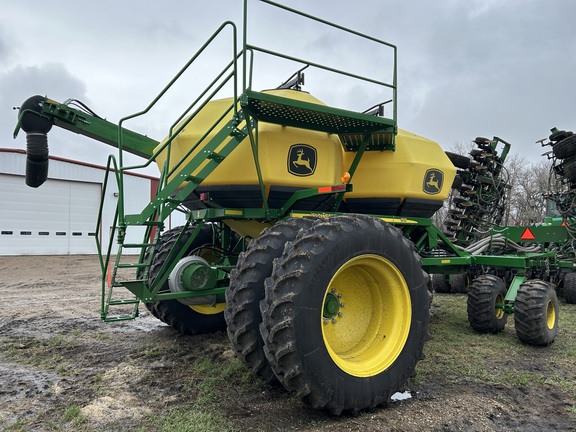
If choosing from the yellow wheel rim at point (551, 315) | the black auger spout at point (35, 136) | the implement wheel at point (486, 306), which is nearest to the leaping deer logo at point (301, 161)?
the black auger spout at point (35, 136)

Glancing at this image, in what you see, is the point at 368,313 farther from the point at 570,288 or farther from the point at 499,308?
the point at 570,288

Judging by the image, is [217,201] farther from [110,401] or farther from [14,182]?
[14,182]

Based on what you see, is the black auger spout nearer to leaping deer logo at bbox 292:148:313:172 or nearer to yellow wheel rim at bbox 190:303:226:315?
yellow wheel rim at bbox 190:303:226:315

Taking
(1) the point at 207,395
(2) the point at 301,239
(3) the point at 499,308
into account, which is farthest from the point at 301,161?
(3) the point at 499,308

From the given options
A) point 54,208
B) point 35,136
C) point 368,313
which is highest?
point 35,136

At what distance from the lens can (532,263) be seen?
22.6ft

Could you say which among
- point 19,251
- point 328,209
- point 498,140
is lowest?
point 19,251

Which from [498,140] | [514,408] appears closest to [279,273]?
[514,408]

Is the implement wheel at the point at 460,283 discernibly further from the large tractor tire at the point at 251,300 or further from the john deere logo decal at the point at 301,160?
the large tractor tire at the point at 251,300

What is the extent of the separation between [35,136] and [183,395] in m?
3.21

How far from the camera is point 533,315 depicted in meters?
5.63

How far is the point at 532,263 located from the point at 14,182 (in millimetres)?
22365

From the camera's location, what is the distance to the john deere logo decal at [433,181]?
5.79 metres

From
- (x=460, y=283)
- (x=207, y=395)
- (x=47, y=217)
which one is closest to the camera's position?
(x=207, y=395)
